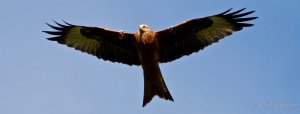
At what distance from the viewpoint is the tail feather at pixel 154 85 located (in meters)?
14.0

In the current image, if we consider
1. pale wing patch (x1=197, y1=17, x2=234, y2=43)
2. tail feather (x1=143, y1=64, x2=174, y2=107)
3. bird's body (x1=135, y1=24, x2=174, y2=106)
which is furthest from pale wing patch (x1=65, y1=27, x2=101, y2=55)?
pale wing patch (x1=197, y1=17, x2=234, y2=43)

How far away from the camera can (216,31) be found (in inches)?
575

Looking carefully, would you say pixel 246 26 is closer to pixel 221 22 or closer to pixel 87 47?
pixel 221 22

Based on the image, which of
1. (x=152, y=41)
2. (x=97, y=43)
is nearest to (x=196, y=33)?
(x=152, y=41)

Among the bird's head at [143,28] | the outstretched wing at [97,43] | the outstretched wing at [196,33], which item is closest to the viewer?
the bird's head at [143,28]

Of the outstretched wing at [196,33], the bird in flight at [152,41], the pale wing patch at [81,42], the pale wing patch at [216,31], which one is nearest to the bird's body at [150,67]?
the bird in flight at [152,41]

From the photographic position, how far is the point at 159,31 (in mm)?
14227

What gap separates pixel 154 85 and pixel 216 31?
190 centimetres

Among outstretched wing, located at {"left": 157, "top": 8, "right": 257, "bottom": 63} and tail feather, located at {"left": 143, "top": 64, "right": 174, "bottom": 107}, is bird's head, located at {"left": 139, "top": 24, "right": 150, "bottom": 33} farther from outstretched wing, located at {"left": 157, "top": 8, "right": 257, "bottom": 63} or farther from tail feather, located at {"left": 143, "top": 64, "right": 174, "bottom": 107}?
tail feather, located at {"left": 143, "top": 64, "right": 174, "bottom": 107}

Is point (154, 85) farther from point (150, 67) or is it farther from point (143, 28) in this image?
point (143, 28)

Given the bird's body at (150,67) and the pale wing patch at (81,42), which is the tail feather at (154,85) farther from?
the pale wing patch at (81,42)

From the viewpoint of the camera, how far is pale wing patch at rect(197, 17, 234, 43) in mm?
14531

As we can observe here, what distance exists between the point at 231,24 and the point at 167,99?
7.24ft

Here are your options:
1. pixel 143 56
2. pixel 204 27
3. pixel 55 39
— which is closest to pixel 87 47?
pixel 55 39
